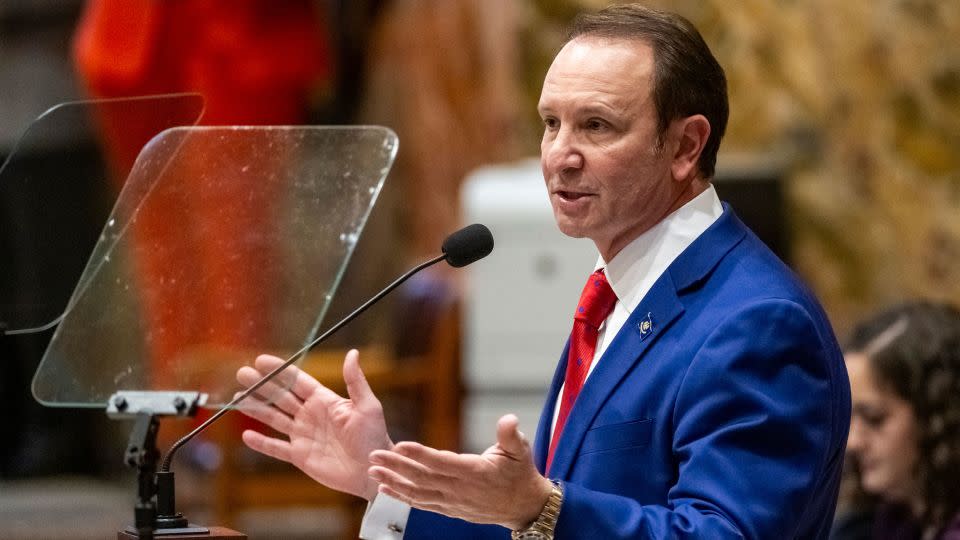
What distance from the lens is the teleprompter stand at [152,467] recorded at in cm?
199

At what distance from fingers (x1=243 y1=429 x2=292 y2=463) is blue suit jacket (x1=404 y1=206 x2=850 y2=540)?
10.7 inches

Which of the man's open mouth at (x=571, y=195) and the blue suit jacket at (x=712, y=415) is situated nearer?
the blue suit jacket at (x=712, y=415)

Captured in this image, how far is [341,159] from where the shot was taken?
2332 millimetres

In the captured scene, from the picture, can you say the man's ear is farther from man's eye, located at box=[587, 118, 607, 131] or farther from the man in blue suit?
man's eye, located at box=[587, 118, 607, 131]

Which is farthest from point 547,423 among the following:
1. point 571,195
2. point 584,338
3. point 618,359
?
point 571,195

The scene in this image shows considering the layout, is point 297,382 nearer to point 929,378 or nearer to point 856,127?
point 929,378

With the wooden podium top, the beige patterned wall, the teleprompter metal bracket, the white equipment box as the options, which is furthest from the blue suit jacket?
the beige patterned wall

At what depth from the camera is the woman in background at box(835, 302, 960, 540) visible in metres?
2.98

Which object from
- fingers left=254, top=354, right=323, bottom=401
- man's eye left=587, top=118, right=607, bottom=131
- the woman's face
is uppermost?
man's eye left=587, top=118, right=607, bottom=131

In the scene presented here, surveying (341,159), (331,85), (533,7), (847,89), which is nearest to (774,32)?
(847,89)

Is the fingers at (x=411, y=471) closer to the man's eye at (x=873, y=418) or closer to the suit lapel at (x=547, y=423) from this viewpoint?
the suit lapel at (x=547, y=423)

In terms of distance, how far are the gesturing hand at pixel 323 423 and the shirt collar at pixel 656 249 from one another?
39 cm

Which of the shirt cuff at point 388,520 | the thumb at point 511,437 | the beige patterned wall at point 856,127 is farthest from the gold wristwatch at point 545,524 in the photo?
the beige patterned wall at point 856,127

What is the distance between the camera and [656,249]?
82.7 inches
